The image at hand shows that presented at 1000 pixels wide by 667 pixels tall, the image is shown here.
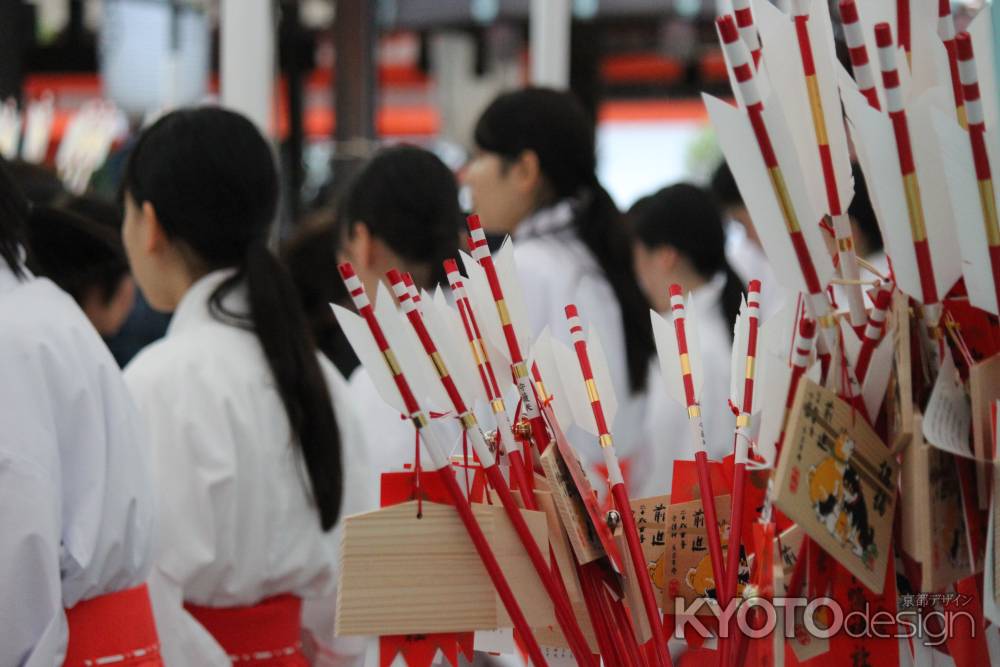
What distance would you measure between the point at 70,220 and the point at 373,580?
1.21 metres

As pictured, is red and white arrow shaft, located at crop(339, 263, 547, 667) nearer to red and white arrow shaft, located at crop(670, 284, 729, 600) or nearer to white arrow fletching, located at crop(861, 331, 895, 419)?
red and white arrow shaft, located at crop(670, 284, 729, 600)

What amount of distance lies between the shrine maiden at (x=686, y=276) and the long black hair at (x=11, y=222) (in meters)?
1.82

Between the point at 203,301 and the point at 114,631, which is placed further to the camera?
the point at 203,301

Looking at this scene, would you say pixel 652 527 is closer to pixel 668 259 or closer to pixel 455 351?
pixel 455 351

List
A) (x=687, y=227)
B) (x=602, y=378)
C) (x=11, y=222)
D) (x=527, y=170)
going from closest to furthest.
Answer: (x=602, y=378) → (x=11, y=222) → (x=527, y=170) → (x=687, y=227)

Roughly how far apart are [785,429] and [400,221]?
1218 millimetres

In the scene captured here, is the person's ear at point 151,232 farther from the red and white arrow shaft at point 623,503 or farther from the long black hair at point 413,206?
the red and white arrow shaft at point 623,503

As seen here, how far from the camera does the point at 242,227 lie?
178cm

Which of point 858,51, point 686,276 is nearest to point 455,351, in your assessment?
point 858,51

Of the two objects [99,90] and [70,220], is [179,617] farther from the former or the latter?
[99,90]

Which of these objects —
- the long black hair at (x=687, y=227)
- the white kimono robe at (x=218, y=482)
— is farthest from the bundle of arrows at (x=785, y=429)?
the long black hair at (x=687, y=227)

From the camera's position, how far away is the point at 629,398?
8.85 ft

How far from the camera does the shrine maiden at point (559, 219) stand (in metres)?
2.50

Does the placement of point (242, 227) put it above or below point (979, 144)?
below
